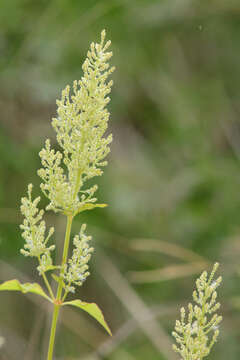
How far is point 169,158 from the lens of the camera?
10.2 ft

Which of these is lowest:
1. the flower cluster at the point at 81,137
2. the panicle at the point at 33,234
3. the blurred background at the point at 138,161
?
the panicle at the point at 33,234

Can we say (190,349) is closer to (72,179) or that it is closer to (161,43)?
(72,179)

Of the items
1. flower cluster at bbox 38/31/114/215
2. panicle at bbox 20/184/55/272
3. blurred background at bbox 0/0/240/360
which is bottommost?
panicle at bbox 20/184/55/272

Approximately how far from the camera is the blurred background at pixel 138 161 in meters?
2.29

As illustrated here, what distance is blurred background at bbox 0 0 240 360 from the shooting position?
2.29 metres

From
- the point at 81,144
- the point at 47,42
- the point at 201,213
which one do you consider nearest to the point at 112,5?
the point at 47,42

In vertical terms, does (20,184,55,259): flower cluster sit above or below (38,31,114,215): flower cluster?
below

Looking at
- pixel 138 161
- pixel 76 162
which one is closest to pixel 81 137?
pixel 76 162

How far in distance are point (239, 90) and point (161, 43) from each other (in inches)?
21.9

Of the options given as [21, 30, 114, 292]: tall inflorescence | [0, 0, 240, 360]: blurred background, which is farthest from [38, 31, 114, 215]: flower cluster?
[0, 0, 240, 360]: blurred background

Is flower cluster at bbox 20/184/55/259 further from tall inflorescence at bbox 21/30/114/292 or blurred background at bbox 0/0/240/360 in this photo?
blurred background at bbox 0/0/240/360

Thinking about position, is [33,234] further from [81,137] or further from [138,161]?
[138,161]

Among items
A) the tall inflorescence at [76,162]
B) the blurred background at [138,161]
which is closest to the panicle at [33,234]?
the tall inflorescence at [76,162]

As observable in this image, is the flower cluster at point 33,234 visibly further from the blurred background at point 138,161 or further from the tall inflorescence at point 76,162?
the blurred background at point 138,161
